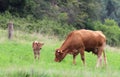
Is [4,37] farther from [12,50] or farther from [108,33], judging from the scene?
[108,33]

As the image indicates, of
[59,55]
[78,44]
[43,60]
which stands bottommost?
[43,60]

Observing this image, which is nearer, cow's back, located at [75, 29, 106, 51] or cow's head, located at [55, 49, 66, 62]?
cow's head, located at [55, 49, 66, 62]

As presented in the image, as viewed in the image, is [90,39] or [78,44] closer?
[78,44]

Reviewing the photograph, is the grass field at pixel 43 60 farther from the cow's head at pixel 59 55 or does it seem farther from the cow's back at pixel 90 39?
the cow's back at pixel 90 39

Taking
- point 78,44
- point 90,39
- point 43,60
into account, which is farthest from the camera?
point 90,39

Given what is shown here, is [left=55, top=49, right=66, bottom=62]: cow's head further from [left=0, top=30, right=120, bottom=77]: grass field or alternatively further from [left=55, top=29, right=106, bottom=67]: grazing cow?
[left=0, top=30, right=120, bottom=77]: grass field

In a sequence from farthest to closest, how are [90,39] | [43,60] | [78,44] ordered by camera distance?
[90,39] → [43,60] → [78,44]

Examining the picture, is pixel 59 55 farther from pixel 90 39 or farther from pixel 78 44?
pixel 90 39

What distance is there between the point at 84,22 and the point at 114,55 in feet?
143

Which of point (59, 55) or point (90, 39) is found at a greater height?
point (90, 39)

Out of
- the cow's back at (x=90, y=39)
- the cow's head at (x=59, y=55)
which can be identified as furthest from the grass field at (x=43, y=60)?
the cow's back at (x=90, y=39)

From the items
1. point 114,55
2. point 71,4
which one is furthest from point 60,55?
point 71,4

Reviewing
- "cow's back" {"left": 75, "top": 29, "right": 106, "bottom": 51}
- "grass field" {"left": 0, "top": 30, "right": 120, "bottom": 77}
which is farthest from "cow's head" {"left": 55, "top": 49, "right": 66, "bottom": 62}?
"cow's back" {"left": 75, "top": 29, "right": 106, "bottom": 51}

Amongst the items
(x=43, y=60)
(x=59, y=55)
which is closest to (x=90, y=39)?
(x=59, y=55)
